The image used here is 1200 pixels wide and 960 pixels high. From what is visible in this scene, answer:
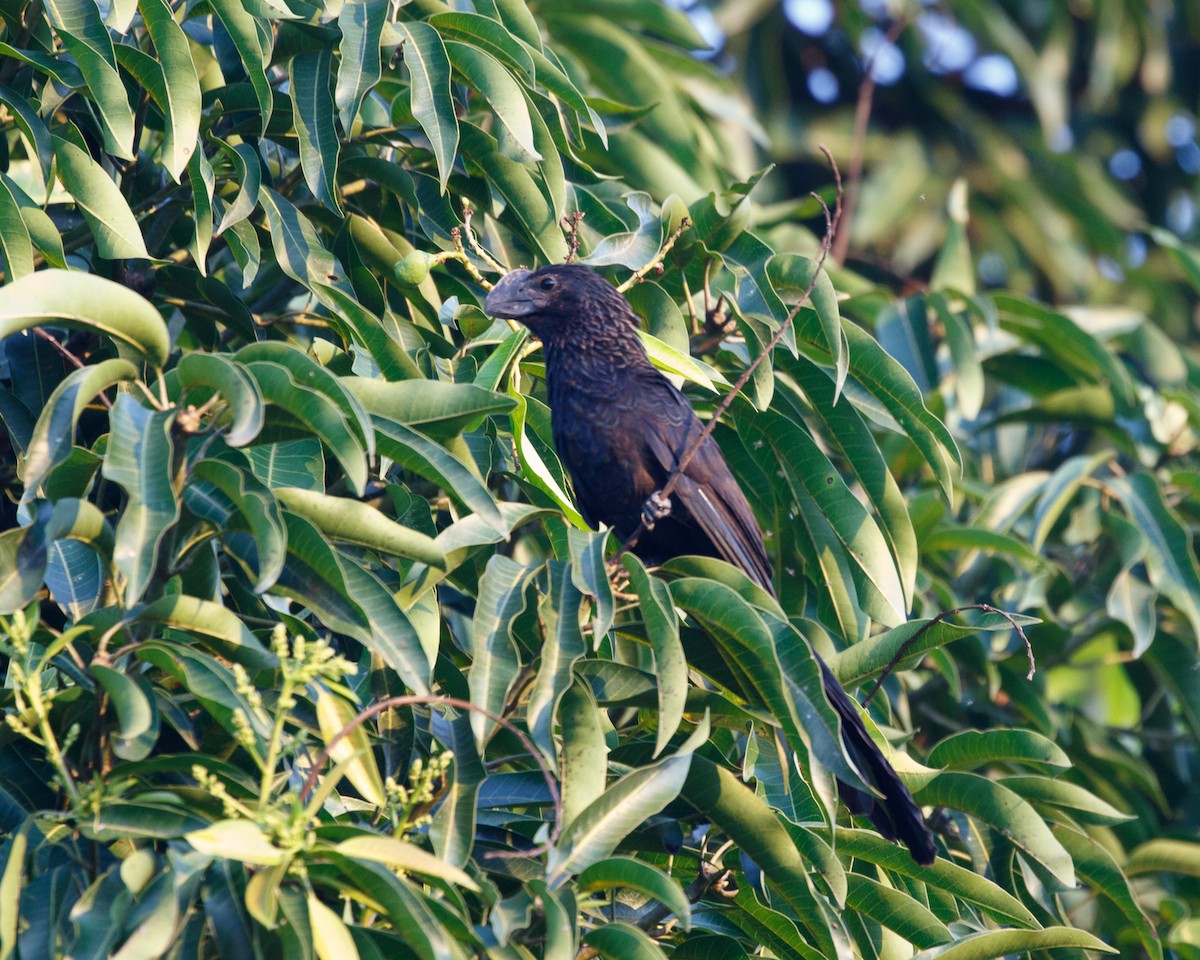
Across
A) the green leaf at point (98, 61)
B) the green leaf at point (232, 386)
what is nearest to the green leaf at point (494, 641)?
the green leaf at point (232, 386)

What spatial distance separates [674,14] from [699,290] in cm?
162

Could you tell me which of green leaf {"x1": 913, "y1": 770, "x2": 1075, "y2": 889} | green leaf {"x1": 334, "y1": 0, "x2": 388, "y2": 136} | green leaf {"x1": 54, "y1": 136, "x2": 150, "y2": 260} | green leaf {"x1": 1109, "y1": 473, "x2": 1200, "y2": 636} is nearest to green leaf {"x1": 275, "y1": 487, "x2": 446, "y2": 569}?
green leaf {"x1": 54, "y1": 136, "x2": 150, "y2": 260}

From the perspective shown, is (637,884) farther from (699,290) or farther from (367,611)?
(699,290)

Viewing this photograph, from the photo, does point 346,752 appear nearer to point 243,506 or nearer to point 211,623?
point 211,623

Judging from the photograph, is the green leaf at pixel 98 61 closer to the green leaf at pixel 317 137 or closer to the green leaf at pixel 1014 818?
the green leaf at pixel 317 137

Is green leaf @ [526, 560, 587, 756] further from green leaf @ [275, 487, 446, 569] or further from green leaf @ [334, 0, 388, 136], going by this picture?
green leaf @ [334, 0, 388, 136]

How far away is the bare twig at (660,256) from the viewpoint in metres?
2.68

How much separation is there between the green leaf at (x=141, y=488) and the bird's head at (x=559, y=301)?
4.20 ft

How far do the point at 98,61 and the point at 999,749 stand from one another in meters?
2.08

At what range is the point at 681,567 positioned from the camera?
2264 millimetres

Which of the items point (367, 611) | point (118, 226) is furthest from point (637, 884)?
point (118, 226)

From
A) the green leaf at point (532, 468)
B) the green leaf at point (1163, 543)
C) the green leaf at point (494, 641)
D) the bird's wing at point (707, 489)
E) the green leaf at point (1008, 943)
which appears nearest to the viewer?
the green leaf at point (494, 641)

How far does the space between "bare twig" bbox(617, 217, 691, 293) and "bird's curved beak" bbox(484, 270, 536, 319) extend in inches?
9.4

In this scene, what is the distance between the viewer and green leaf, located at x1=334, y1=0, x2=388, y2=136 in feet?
7.70
